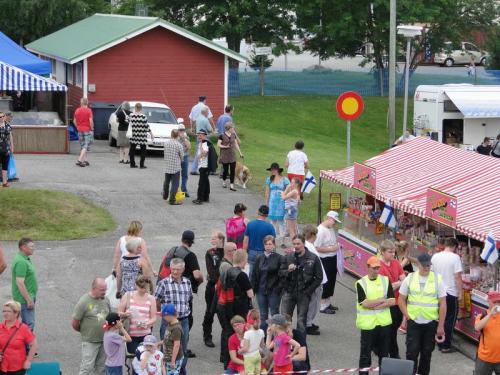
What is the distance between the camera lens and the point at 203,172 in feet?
72.9

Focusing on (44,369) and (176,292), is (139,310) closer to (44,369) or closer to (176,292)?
(176,292)

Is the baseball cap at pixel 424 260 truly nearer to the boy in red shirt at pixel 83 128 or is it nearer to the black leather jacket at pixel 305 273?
the black leather jacket at pixel 305 273

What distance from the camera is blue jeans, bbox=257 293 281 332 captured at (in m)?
14.0

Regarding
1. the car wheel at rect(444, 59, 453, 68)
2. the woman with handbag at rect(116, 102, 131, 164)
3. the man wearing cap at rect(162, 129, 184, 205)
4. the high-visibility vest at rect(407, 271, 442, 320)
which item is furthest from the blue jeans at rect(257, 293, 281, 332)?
the car wheel at rect(444, 59, 453, 68)

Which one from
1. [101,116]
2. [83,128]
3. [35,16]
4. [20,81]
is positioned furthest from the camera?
[35,16]

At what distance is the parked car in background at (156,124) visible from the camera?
1094 inches

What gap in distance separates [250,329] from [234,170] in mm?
12527

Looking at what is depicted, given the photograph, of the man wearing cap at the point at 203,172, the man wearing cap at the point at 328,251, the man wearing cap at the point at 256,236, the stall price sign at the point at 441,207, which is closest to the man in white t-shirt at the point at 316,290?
the man wearing cap at the point at 256,236

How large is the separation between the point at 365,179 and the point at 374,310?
5.62 m

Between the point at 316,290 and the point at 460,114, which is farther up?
the point at 460,114

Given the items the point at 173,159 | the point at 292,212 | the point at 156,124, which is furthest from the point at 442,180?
the point at 156,124

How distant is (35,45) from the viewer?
3859cm

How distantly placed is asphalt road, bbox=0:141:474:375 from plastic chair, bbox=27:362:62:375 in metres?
1.72

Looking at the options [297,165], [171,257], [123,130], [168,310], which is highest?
[123,130]
